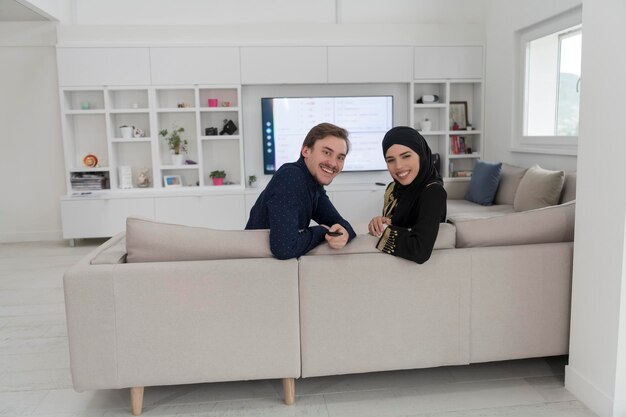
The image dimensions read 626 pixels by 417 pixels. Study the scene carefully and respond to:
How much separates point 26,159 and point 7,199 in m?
0.54

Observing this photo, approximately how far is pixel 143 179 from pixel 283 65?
2.12 meters

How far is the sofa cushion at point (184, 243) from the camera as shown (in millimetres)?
2271

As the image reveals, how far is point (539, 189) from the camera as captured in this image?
437 centimetres

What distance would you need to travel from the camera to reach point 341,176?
6477mm

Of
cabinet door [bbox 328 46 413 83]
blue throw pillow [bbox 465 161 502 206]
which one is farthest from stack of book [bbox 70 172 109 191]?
blue throw pillow [bbox 465 161 502 206]

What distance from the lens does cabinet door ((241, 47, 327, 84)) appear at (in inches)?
232

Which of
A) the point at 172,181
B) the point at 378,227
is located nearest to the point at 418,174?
the point at 378,227

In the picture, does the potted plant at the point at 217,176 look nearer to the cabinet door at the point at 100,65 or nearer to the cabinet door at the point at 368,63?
the cabinet door at the point at 100,65

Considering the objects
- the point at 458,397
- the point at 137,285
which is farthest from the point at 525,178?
the point at 137,285

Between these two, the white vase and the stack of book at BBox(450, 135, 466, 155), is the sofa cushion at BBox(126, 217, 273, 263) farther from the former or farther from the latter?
the stack of book at BBox(450, 135, 466, 155)

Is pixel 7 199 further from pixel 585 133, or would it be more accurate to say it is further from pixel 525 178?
pixel 585 133

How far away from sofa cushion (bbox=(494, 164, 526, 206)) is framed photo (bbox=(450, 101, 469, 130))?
135cm

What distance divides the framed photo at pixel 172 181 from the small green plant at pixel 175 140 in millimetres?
290

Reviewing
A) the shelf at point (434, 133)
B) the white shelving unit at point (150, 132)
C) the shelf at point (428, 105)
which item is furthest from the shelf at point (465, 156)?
the white shelving unit at point (150, 132)
